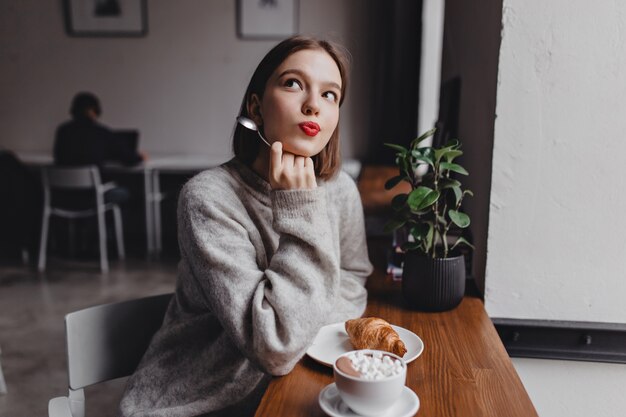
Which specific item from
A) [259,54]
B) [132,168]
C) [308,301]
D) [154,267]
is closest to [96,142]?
[132,168]

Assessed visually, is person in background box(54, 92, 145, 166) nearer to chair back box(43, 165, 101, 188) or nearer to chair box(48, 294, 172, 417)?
chair back box(43, 165, 101, 188)

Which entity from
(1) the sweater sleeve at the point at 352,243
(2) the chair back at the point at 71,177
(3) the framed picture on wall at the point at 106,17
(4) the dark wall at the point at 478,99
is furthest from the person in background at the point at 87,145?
(1) the sweater sleeve at the point at 352,243

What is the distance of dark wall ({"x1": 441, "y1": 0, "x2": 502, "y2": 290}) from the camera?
3.79ft

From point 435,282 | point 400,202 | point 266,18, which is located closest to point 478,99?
point 400,202

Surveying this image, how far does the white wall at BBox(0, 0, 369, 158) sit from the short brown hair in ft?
11.6

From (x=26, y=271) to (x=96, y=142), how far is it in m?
1.06

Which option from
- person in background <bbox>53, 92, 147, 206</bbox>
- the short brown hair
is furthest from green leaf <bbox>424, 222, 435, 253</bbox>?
person in background <bbox>53, 92, 147, 206</bbox>

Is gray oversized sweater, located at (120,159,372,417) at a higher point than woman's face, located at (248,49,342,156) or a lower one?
lower

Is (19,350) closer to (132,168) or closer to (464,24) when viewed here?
(132,168)

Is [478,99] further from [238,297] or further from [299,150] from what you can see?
[238,297]

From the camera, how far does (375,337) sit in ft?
2.77

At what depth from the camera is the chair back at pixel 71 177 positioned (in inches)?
140

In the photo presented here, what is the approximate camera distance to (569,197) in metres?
1.10

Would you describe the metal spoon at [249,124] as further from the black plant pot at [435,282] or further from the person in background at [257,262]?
the black plant pot at [435,282]
